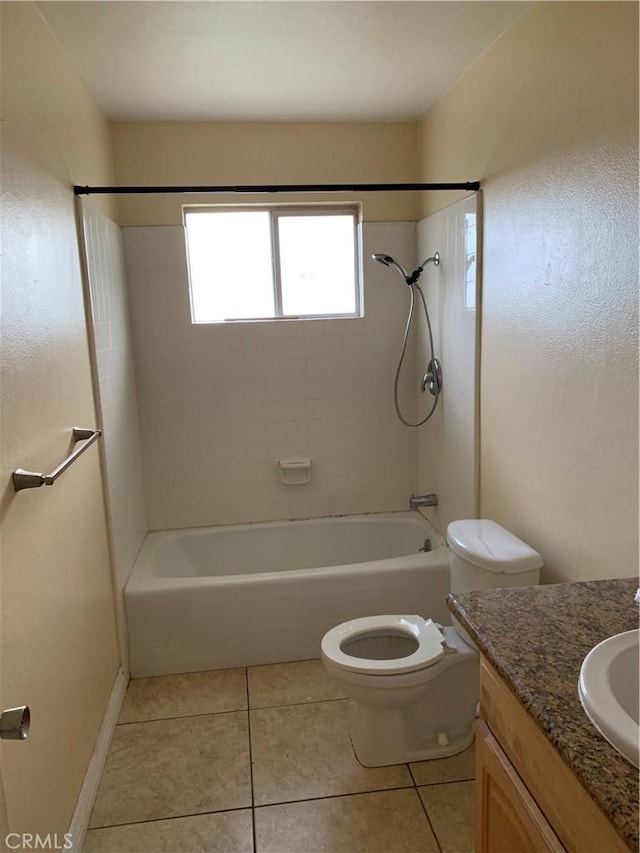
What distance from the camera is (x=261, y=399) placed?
124 inches

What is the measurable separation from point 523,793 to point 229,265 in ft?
8.94

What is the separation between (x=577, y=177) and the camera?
1659mm

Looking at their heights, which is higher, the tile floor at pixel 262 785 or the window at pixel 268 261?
the window at pixel 268 261

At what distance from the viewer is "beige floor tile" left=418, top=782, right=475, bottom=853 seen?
1.72 m

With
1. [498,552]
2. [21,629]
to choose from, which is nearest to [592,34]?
[498,552]

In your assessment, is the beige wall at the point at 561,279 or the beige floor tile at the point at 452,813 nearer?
the beige wall at the point at 561,279

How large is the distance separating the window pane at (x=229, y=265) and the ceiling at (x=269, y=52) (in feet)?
1.63

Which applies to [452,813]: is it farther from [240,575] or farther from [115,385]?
[115,385]

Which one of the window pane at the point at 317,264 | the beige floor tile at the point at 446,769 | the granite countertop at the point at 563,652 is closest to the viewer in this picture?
the granite countertop at the point at 563,652

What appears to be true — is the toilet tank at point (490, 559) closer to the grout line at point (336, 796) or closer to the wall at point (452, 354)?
the wall at point (452, 354)

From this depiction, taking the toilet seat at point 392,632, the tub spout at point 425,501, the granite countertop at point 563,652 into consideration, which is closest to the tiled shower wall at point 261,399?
the tub spout at point 425,501

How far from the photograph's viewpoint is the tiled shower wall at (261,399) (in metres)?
3.04

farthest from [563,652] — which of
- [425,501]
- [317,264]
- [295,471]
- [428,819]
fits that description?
[317,264]

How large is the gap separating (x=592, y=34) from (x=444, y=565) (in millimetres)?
2033
